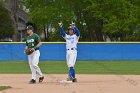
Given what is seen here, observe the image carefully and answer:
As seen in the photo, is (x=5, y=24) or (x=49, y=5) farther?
(x=5, y=24)

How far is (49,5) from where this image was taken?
55375mm

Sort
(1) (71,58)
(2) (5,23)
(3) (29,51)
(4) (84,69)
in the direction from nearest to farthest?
(3) (29,51) < (1) (71,58) < (4) (84,69) < (2) (5,23)

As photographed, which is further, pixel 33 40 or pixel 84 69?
pixel 84 69

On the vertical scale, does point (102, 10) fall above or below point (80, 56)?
above

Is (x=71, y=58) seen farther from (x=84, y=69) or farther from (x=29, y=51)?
(x=84, y=69)

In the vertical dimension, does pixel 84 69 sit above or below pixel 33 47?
below

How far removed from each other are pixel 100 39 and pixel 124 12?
6218 millimetres

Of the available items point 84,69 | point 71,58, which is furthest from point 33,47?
point 84,69

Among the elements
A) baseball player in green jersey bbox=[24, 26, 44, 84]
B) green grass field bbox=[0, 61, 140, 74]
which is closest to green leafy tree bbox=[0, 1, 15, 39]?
green grass field bbox=[0, 61, 140, 74]

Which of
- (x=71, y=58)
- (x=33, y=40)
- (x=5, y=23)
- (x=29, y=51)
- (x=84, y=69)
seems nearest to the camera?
(x=29, y=51)

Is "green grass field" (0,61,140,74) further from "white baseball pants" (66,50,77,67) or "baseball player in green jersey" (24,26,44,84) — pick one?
"baseball player in green jersey" (24,26,44,84)

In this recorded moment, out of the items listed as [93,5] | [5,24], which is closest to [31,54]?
[93,5]

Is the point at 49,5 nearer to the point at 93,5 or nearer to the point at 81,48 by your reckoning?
the point at 93,5

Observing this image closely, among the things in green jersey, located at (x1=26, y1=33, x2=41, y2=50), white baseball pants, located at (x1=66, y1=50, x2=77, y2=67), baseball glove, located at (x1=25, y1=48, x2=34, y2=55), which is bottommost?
white baseball pants, located at (x1=66, y1=50, x2=77, y2=67)
